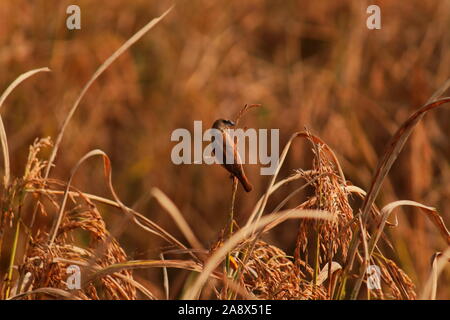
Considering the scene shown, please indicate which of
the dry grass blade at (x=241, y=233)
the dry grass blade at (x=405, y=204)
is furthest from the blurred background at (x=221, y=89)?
the dry grass blade at (x=241, y=233)

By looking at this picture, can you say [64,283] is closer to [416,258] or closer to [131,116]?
[416,258]

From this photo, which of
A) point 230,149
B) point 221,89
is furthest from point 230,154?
point 221,89

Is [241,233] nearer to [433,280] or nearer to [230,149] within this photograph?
[230,149]

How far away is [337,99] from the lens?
10.8 ft

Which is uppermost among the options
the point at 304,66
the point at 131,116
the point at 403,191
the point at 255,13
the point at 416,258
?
the point at 255,13

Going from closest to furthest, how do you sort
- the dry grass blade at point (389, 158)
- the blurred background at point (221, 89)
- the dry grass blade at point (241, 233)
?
the dry grass blade at point (241, 233)
the dry grass blade at point (389, 158)
the blurred background at point (221, 89)

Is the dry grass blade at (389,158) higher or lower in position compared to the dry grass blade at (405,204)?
higher

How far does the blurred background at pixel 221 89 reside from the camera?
319 centimetres

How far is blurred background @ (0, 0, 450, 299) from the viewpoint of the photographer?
10.5 feet

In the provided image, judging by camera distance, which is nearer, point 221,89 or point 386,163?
point 386,163

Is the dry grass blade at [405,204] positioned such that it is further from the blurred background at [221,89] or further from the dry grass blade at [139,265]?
the blurred background at [221,89]

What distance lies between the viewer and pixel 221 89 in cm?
348

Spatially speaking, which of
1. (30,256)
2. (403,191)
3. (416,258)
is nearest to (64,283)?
(30,256)
